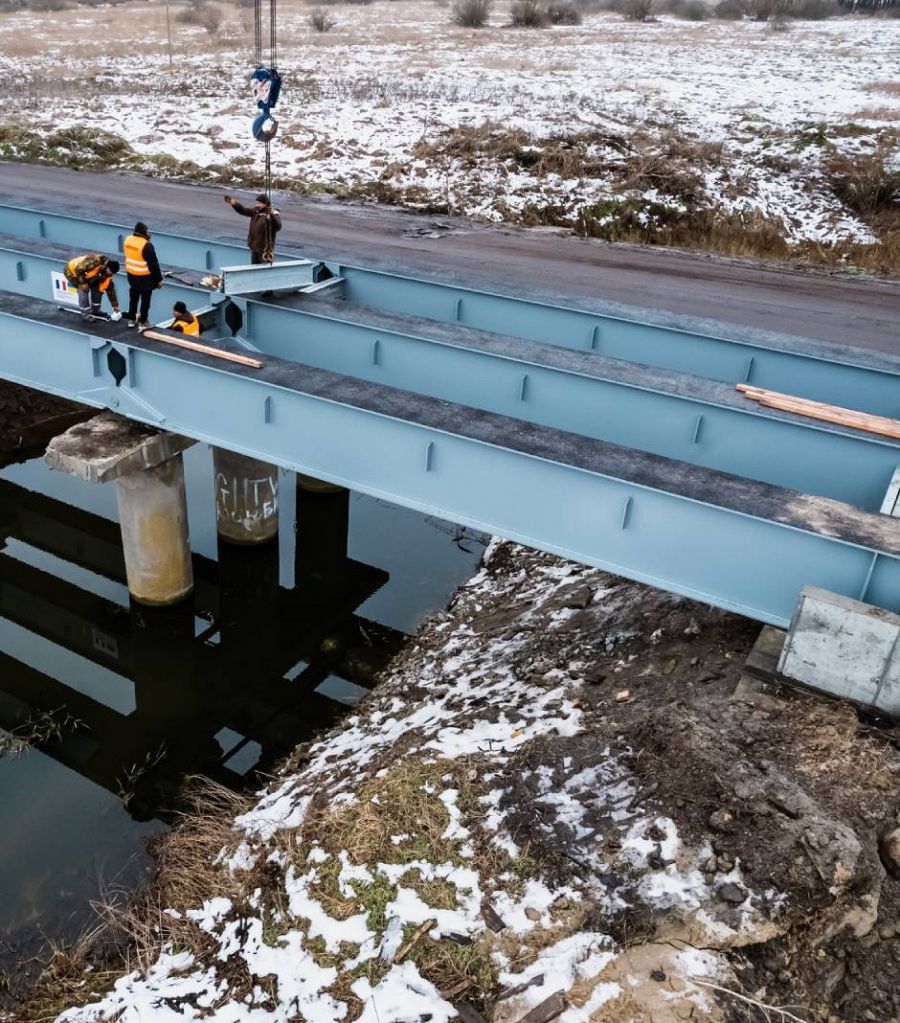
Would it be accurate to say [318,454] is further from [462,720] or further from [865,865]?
[865,865]

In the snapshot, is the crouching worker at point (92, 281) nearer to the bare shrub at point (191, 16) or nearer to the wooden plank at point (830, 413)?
the wooden plank at point (830, 413)

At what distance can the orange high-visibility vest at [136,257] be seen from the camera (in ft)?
30.7

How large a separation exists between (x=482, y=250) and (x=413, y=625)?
9.97m

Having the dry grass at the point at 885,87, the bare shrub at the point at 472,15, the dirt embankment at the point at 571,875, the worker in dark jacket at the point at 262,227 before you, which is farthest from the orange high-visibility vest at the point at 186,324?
the bare shrub at the point at 472,15

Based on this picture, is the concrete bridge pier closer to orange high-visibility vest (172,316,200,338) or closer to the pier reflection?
the pier reflection

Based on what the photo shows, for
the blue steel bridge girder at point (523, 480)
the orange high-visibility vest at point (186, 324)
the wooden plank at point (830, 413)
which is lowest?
the blue steel bridge girder at point (523, 480)

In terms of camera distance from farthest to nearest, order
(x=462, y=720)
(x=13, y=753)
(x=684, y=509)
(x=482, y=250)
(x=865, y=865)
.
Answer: (x=482, y=250)
(x=13, y=753)
(x=462, y=720)
(x=684, y=509)
(x=865, y=865)

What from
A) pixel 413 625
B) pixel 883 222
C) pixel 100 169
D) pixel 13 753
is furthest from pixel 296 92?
pixel 13 753

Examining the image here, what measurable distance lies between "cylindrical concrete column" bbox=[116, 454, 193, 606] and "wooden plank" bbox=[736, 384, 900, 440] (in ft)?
23.8

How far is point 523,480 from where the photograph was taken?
7.30 meters

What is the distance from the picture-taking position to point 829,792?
5574 millimetres

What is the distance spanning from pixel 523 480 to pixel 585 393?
5.53 feet

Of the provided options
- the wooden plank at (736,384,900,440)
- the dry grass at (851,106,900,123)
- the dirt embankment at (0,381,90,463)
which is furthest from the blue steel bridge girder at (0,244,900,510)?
the dry grass at (851,106,900,123)

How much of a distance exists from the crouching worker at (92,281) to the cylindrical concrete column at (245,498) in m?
2.82
